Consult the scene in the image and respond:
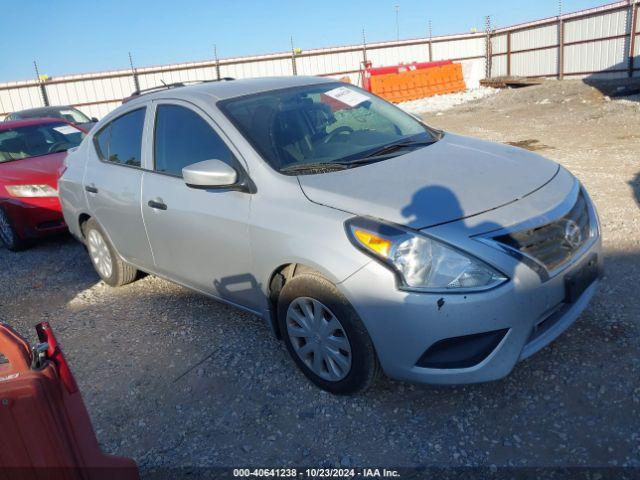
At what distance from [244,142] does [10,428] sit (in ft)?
6.32

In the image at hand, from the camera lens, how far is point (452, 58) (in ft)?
86.5

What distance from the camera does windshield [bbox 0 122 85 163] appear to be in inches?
274

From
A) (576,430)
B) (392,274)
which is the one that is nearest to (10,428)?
(392,274)

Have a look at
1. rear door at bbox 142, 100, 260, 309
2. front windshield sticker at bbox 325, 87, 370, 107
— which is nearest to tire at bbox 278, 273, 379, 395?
rear door at bbox 142, 100, 260, 309

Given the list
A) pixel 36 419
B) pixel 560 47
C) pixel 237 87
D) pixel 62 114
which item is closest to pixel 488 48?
pixel 560 47

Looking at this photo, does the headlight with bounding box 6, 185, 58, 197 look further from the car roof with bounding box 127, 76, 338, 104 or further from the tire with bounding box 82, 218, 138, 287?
the car roof with bounding box 127, 76, 338, 104

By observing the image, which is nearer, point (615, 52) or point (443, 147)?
point (443, 147)

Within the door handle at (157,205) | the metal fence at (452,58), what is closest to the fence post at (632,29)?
the metal fence at (452,58)

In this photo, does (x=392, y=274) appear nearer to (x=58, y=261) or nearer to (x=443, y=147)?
(x=443, y=147)

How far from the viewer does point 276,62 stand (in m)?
24.5

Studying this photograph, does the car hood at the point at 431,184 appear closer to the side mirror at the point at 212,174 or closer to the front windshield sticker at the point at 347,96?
the side mirror at the point at 212,174

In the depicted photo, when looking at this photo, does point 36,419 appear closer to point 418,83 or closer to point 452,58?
point 418,83

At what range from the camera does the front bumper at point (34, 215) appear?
6.03 metres

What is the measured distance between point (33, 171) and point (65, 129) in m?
1.55
